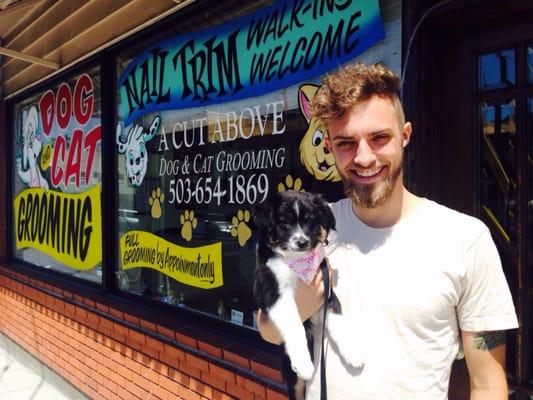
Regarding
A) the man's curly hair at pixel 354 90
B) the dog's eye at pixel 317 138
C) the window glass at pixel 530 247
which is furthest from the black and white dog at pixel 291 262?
the window glass at pixel 530 247

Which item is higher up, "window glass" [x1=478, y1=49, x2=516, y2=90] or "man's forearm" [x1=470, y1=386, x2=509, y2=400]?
"window glass" [x1=478, y1=49, x2=516, y2=90]

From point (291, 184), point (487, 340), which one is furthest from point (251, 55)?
point (487, 340)

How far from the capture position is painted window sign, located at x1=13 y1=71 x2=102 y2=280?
195 inches

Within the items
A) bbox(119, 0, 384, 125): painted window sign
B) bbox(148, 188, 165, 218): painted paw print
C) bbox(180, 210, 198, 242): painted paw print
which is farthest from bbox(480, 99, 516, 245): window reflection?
bbox(148, 188, 165, 218): painted paw print

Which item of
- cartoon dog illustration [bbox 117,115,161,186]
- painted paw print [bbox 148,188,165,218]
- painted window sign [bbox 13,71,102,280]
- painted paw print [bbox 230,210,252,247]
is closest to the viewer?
painted paw print [bbox 230,210,252,247]

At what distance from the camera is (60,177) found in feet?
18.6

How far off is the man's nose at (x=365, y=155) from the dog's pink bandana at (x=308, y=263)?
445 millimetres

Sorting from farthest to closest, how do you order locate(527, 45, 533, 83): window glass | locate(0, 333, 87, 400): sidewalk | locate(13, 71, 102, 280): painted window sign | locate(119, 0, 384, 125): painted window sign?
locate(13, 71, 102, 280): painted window sign → locate(0, 333, 87, 400): sidewalk → locate(119, 0, 384, 125): painted window sign → locate(527, 45, 533, 83): window glass

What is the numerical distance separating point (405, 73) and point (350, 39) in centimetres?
50

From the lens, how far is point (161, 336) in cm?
374

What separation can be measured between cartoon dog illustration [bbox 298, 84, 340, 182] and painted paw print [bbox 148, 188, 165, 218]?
1752mm

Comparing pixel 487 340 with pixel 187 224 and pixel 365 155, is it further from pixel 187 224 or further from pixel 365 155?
pixel 187 224

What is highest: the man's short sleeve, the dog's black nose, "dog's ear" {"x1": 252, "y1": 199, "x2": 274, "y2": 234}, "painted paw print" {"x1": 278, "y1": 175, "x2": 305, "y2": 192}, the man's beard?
"painted paw print" {"x1": 278, "y1": 175, "x2": 305, "y2": 192}

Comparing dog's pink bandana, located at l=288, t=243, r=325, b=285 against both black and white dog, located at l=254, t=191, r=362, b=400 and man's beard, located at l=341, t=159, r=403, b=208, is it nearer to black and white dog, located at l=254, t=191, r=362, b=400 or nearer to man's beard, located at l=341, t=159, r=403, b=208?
black and white dog, located at l=254, t=191, r=362, b=400
